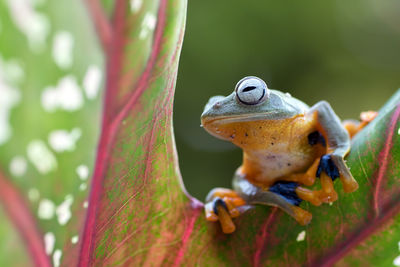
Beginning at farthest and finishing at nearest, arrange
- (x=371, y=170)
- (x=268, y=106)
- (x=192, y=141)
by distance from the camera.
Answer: (x=192, y=141), (x=268, y=106), (x=371, y=170)

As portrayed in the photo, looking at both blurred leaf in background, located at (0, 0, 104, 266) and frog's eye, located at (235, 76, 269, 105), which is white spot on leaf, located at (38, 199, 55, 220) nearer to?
blurred leaf in background, located at (0, 0, 104, 266)

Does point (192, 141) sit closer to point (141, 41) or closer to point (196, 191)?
point (196, 191)

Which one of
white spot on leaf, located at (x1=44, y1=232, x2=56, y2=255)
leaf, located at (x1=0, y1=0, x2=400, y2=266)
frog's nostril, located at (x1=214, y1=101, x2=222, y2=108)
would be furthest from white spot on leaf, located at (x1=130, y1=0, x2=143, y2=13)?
frog's nostril, located at (x1=214, y1=101, x2=222, y2=108)

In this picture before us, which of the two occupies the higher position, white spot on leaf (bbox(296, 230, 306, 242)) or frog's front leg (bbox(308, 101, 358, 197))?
frog's front leg (bbox(308, 101, 358, 197))

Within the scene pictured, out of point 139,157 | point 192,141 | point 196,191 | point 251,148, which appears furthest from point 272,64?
point 139,157

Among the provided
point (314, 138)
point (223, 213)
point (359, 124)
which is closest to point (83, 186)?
point (223, 213)

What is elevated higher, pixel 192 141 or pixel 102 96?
pixel 102 96

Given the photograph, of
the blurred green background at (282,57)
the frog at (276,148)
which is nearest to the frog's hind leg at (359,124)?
the frog at (276,148)
